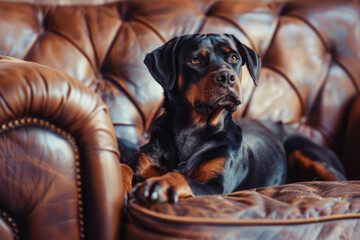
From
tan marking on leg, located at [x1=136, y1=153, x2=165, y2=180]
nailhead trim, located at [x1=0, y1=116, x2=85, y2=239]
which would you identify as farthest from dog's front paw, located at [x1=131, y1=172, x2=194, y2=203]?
tan marking on leg, located at [x1=136, y1=153, x2=165, y2=180]

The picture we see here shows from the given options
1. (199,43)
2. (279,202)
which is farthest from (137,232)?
(199,43)

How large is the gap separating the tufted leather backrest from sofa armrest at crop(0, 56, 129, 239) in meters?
1.03

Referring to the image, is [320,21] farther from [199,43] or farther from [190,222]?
[190,222]

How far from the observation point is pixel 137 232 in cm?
104

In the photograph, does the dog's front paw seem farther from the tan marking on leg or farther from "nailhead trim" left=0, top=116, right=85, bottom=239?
the tan marking on leg

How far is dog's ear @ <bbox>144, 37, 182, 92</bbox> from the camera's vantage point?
5.42 feet

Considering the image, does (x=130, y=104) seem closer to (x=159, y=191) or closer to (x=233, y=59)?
(x=233, y=59)

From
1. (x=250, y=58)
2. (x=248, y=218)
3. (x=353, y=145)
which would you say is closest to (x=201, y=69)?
(x=250, y=58)

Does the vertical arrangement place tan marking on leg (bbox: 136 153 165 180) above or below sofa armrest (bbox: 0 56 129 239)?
below

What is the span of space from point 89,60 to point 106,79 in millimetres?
145

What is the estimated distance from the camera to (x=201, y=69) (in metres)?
1.64

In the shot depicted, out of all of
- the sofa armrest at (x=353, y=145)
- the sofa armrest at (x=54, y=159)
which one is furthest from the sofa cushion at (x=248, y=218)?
the sofa armrest at (x=353, y=145)

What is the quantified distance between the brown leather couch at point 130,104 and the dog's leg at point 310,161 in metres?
0.14

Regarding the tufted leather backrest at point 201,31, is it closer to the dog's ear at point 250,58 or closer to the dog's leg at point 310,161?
the dog's leg at point 310,161
